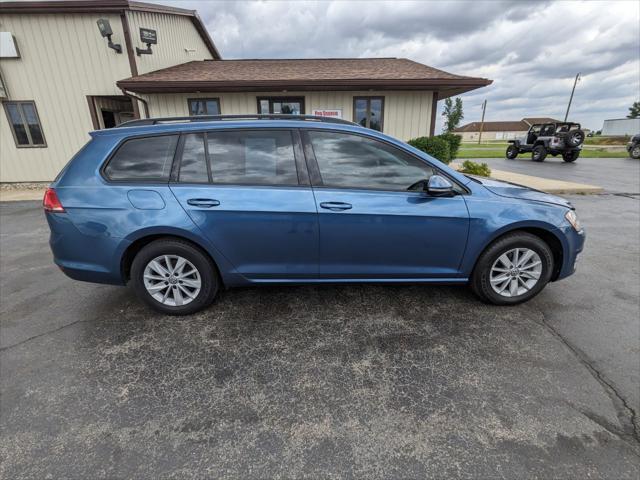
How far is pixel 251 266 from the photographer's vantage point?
9.35 feet

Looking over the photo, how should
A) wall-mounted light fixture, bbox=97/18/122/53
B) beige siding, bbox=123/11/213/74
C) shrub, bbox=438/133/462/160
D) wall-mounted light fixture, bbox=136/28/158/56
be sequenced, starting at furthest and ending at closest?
shrub, bbox=438/133/462/160
beige siding, bbox=123/11/213/74
wall-mounted light fixture, bbox=136/28/158/56
wall-mounted light fixture, bbox=97/18/122/53

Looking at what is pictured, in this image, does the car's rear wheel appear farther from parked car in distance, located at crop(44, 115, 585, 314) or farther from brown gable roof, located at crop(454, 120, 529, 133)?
brown gable roof, located at crop(454, 120, 529, 133)

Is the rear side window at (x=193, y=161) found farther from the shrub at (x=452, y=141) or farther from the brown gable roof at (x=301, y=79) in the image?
the shrub at (x=452, y=141)

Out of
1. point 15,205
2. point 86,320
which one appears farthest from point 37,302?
point 15,205

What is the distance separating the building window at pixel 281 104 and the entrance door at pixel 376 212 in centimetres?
811

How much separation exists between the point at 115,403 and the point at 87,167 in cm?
189

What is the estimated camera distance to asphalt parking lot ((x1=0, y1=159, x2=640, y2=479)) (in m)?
1.67

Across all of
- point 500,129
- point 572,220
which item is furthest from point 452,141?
point 500,129

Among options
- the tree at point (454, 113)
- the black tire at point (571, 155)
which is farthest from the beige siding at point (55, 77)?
the tree at point (454, 113)

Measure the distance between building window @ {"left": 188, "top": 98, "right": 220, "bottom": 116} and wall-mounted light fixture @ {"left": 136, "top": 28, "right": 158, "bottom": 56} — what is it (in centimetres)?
185

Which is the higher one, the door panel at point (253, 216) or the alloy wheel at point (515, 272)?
the door panel at point (253, 216)

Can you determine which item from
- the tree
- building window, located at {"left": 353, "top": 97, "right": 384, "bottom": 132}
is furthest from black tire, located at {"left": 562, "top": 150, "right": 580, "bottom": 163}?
the tree

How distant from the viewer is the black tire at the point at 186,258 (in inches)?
109

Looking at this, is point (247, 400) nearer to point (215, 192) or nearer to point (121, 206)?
point (215, 192)
